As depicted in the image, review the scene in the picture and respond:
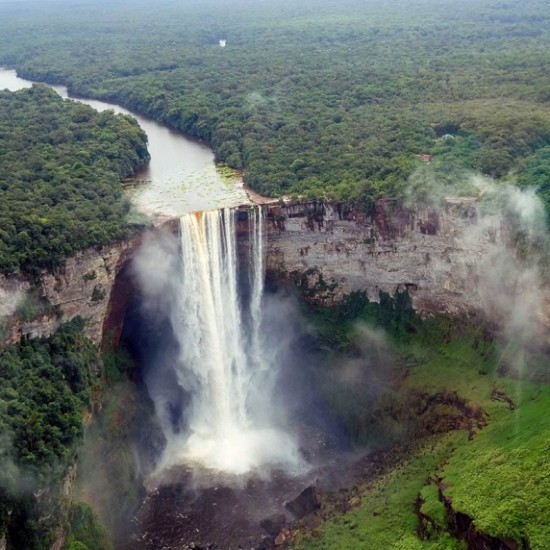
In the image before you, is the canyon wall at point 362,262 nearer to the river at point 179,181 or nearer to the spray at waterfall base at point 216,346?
the spray at waterfall base at point 216,346

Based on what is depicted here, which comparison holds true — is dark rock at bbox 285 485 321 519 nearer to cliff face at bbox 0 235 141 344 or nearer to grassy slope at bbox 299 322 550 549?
grassy slope at bbox 299 322 550 549

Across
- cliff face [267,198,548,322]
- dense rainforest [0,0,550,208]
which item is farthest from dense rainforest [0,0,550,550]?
cliff face [267,198,548,322]

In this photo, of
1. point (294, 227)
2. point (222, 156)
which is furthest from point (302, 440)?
point (222, 156)

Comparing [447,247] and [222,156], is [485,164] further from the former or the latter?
[222,156]

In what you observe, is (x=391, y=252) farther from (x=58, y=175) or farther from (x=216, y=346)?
(x=58, y=175)

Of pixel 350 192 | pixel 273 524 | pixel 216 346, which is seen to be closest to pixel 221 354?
pixel 216 346
